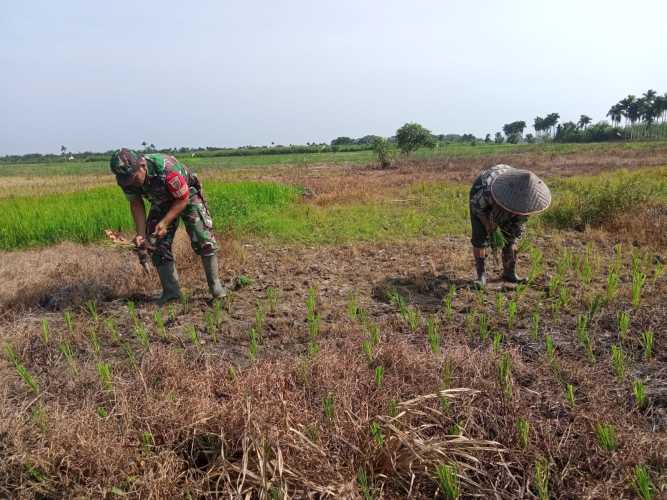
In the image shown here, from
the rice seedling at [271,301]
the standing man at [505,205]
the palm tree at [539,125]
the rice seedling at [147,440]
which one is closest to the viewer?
the rice seedling at [147,440]

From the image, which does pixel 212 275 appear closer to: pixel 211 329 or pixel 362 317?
pixel 211 329

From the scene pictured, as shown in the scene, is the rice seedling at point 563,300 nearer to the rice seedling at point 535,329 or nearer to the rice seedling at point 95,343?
the rice seedling at point 535,329

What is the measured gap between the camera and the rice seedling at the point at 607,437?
1.66 metres

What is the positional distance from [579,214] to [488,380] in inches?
207

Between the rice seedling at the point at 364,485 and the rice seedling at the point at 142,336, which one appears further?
the rice seedling at the point at 142,336

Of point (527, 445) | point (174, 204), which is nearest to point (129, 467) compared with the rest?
point (527, 445)

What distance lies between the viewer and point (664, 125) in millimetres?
60375

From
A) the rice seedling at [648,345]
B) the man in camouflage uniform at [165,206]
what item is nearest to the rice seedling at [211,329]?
the man in camouflage uniform at [165,206]

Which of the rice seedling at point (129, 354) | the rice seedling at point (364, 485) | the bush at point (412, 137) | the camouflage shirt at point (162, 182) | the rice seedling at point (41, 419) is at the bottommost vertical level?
the rice seedling at point (364, 485)

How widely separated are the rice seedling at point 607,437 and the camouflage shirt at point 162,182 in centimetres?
311

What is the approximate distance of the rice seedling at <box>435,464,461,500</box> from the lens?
153 centimetres

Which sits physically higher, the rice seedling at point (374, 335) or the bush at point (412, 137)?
the bush at point (412, 137)

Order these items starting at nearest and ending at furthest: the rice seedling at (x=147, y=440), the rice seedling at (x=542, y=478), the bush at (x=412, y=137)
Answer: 1. the rice seedling at (x=542, y=478)
2. the rice seedling at (x=147, y=440)
3. the bush at (x=412, y=137)

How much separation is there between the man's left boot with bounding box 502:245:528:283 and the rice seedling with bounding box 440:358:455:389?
2031 millimetres
